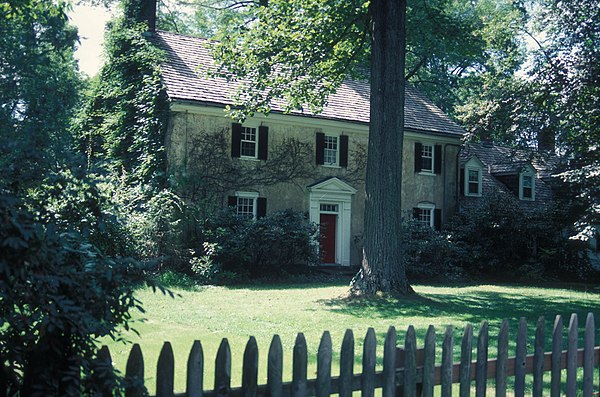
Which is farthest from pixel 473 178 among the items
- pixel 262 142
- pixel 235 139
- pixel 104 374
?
pixel 104 374

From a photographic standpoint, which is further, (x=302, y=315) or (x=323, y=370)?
(x=302, y=315)

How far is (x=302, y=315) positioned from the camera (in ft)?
41.2

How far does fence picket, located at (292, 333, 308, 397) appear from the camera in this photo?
3346mm

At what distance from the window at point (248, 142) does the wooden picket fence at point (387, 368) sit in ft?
64.2

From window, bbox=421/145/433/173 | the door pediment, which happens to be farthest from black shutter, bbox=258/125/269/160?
window, bbox=421/145/433/173

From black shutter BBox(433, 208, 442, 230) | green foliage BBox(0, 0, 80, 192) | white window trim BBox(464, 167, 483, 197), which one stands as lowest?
black shutter BBox(433, 208, 442, 230)

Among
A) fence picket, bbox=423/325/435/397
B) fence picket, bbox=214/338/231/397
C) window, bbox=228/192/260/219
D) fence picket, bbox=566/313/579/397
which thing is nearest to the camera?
fence picket, bbox=214/338/231/397

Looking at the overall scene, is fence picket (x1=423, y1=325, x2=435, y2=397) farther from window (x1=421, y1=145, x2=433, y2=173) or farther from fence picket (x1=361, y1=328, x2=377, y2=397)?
window (x1=421, y1=145, x2=433, y2=173)

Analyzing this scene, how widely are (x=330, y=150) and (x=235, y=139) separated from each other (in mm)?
4429

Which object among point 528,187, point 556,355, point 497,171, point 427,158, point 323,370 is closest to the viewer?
point 323,370

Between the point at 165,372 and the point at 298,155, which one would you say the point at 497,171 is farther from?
the point at 165,372

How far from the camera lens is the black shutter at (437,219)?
28562mm

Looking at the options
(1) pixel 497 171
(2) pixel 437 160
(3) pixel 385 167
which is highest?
(1) pixel 497 171

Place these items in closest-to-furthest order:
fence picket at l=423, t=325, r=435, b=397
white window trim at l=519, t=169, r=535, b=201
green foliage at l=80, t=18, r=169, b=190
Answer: fence picket at l=423, t=325, r=435, b=397 < green foliage at l=80, t=18, r=169, b=190 < white window trim at l=519, t=169, r=535, b=201
